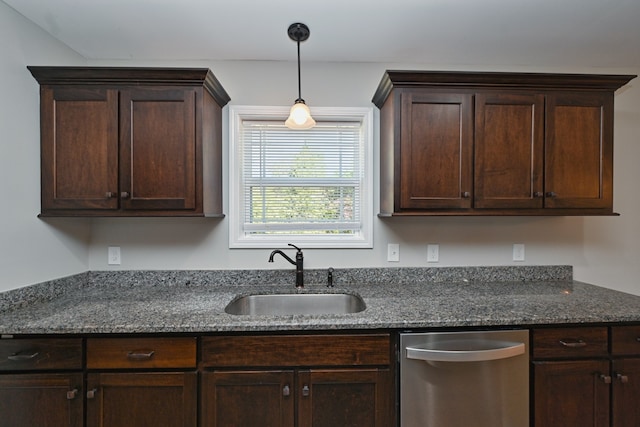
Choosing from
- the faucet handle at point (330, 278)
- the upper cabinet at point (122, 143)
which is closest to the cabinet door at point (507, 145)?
the faucet handle at point (330, 278)

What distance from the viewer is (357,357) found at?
1433mm

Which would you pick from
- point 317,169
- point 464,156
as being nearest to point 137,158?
point 317,169

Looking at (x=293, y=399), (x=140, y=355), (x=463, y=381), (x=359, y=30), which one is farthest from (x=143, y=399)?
(x=359, y=30)

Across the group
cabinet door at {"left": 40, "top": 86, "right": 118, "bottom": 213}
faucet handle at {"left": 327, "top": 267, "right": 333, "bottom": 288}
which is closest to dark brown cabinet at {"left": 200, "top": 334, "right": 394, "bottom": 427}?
faucet handle at {"left": 327, "top": 267, "right": 333, "bottom": 288}

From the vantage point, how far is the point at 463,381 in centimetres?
143

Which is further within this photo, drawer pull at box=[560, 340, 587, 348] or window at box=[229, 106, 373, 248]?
window at box=[229, 106, 373, 248]

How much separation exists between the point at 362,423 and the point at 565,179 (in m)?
1.80

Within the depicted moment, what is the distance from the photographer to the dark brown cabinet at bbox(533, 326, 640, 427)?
1.47 metres

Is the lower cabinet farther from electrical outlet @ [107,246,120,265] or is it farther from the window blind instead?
electrical outlet @ [107,246,120,265]

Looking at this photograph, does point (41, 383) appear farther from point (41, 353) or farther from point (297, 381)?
point (297, 381)

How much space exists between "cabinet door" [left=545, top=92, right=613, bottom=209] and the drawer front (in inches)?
27.7

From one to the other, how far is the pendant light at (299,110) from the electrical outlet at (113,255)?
1480mm

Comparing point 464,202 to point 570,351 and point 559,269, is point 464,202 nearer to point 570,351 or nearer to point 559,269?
point 570,351

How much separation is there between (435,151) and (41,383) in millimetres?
2292
